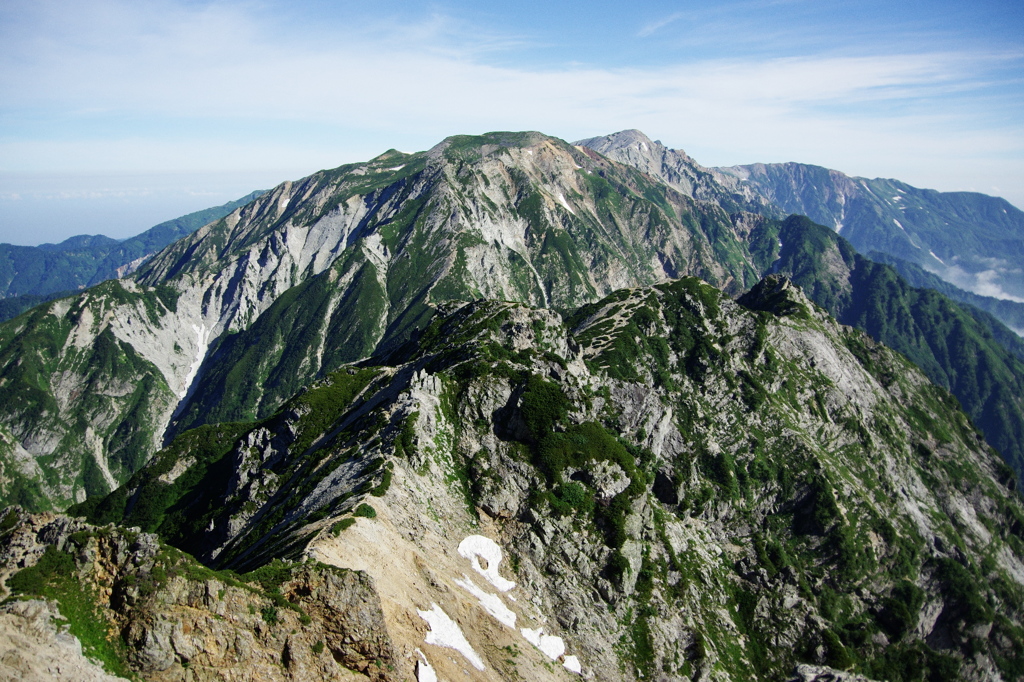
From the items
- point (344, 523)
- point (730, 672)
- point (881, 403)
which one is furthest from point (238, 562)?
point (881, 403)

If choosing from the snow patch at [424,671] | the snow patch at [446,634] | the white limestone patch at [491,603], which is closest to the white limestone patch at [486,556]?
the white limestone patch at [491,603]

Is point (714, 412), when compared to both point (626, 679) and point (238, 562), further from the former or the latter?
point (238, 562)

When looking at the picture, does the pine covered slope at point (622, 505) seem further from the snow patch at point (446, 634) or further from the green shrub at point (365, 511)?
the green shrub at point (365, 511)

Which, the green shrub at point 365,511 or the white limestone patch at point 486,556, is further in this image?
the white limestone patch at point 486,556

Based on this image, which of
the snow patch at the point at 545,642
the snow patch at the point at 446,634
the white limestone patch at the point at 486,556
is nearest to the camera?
the snow patch at the point at 446,634

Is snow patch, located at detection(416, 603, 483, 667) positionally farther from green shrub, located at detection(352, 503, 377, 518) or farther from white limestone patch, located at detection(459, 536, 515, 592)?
white limestone patch, located at detection(459, 536, 515, 592)

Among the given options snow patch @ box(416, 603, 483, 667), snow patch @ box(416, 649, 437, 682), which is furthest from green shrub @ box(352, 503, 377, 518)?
snow patch @ box(416, 649, 437, 682)

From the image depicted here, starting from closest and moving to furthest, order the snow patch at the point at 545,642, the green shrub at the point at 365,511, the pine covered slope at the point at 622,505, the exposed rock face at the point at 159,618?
the exposed rock face at the point at 159,618 < the pine covered slope at the point at 622,505 < the green shrub at the point at 365,511 < the snow patch at the point at 545,642
